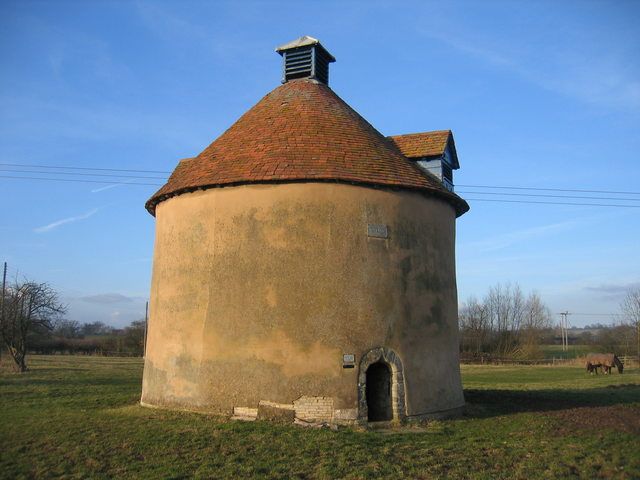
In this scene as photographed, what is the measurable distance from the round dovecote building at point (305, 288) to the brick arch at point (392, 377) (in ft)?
0.08

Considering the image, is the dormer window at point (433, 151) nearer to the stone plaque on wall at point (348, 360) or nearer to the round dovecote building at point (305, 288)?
the round dovecote building at point (305, 288)

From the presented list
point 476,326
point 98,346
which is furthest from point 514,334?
point 98,346

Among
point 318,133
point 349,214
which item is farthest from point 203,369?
point 318,133

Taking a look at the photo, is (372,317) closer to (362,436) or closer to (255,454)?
(362,436)

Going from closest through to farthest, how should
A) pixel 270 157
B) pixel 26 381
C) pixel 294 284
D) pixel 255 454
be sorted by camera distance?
1. pixel 255 454
2. pixel 294 284
3. pixel 270 157
4. pixel 26 381

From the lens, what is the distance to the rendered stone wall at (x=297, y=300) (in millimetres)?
11094

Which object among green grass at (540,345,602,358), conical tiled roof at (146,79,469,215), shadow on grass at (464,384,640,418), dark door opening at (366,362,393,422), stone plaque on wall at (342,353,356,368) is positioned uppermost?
conical tiled roof at (146,79,469,215)

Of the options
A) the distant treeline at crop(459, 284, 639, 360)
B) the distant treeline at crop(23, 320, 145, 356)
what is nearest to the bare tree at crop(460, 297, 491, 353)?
the distant treeline at crop(459, 284, 639, 360)

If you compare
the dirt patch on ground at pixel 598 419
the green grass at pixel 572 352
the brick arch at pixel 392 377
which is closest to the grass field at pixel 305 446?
the dirt patch on ground at pixel 598 419

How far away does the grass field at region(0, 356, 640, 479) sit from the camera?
7.77 metres

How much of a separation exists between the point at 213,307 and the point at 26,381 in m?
13.2

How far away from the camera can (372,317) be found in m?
11.5

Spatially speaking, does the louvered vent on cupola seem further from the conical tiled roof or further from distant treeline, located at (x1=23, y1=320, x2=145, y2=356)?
distant treeline, located at (x1=23, y1=320, x2=145, y2=356)

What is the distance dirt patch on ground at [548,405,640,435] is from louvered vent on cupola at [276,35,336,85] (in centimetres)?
1148
